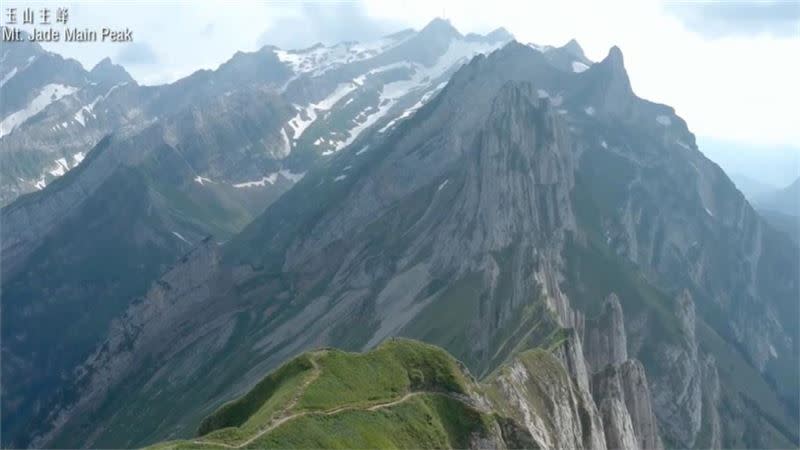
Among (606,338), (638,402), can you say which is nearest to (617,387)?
(638,402)

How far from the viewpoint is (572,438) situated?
107062mm

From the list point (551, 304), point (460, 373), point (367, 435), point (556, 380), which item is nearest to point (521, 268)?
point (551, 304)

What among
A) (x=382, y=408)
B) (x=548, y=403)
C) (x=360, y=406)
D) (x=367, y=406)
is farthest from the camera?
(x=548, y=403)

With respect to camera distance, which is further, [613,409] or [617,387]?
[617,387]

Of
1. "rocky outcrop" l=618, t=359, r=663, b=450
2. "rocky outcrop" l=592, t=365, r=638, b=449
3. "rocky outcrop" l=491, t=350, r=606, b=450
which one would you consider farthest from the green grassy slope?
"rocky outcrop" l=618, t=359, r=663, b=450

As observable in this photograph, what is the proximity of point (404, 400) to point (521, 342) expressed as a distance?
60.5 m

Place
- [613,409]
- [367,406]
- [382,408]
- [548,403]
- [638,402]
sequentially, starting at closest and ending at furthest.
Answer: [367,406] → [382,408] → [548,403] → [613,409] → [638,402]

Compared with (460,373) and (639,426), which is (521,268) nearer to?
(639,426)

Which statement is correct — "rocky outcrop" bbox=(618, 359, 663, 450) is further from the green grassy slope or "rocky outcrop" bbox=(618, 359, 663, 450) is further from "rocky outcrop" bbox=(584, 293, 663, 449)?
the green grassy slope

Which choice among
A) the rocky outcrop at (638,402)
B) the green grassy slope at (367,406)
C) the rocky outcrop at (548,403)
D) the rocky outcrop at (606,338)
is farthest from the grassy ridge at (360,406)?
the rocky outcrop at (606,338)

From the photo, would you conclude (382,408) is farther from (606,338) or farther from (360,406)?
(606,338)

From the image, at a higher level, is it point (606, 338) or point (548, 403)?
point (548, 403)

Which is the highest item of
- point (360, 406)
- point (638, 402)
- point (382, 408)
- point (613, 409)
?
point (360, 406)

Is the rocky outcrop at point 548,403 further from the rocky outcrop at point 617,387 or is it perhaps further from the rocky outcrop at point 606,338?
the rocky outcrop at point 606,338
